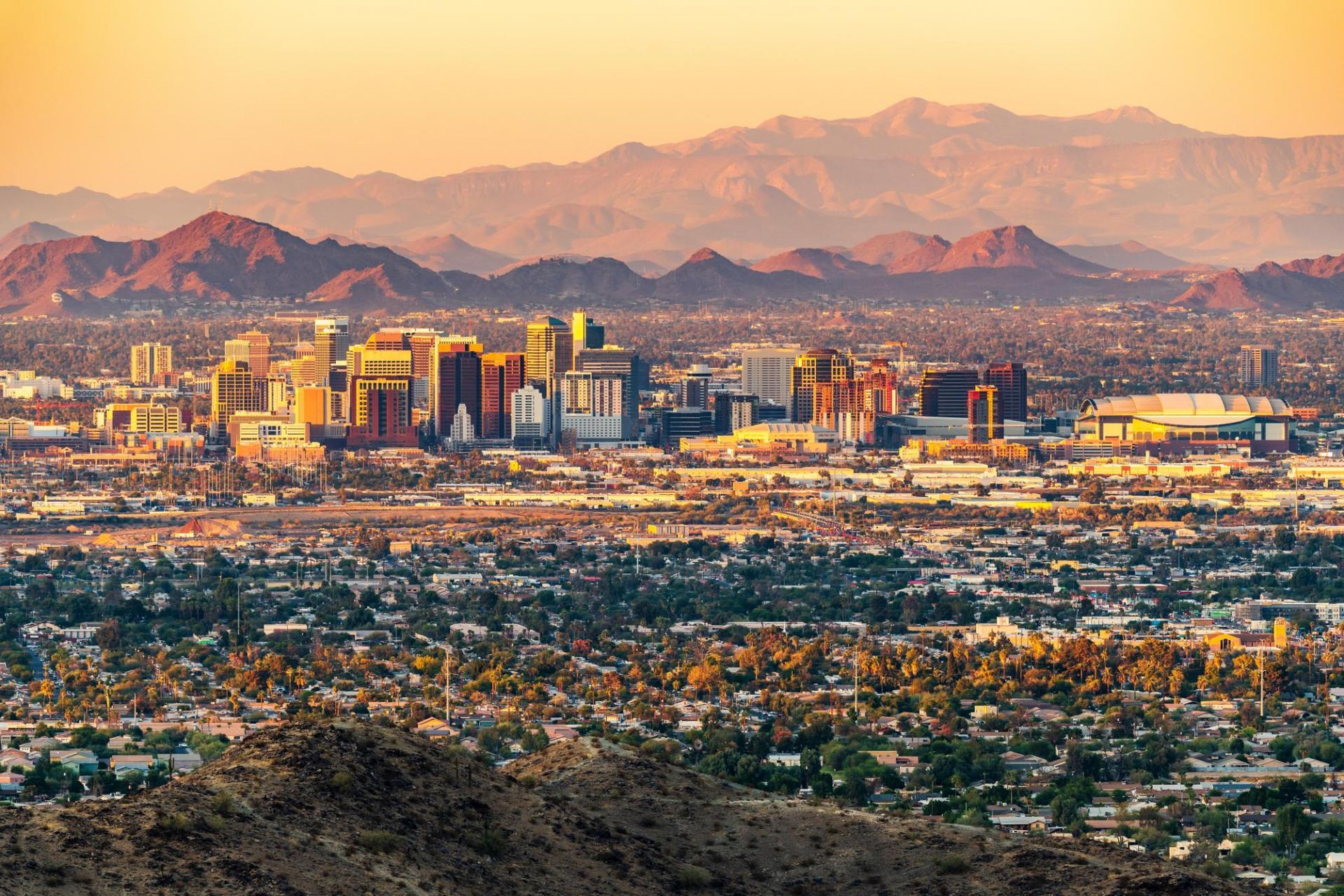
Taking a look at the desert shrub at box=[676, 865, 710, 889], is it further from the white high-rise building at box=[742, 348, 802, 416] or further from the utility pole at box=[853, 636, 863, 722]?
the white high-rise building at box=[742, 348, 802, 416]

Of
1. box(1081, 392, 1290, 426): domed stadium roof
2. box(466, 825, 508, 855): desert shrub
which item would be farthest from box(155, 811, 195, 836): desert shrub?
box(1081, 392, 1290, 426): domed stadium roof

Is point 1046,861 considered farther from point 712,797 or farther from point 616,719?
point 616,719

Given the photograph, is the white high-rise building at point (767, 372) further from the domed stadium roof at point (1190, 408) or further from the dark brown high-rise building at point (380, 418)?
the dark brown high-rise building at point (380, 418)

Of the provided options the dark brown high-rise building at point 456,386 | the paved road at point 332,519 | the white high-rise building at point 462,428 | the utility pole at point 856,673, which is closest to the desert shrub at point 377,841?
the utility pole at point 856,673

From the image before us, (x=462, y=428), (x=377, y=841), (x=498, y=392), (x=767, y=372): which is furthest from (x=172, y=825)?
(x=767, y=372)

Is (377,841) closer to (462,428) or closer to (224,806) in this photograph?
(224,806)

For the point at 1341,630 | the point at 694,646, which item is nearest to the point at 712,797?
the point at 694,646
